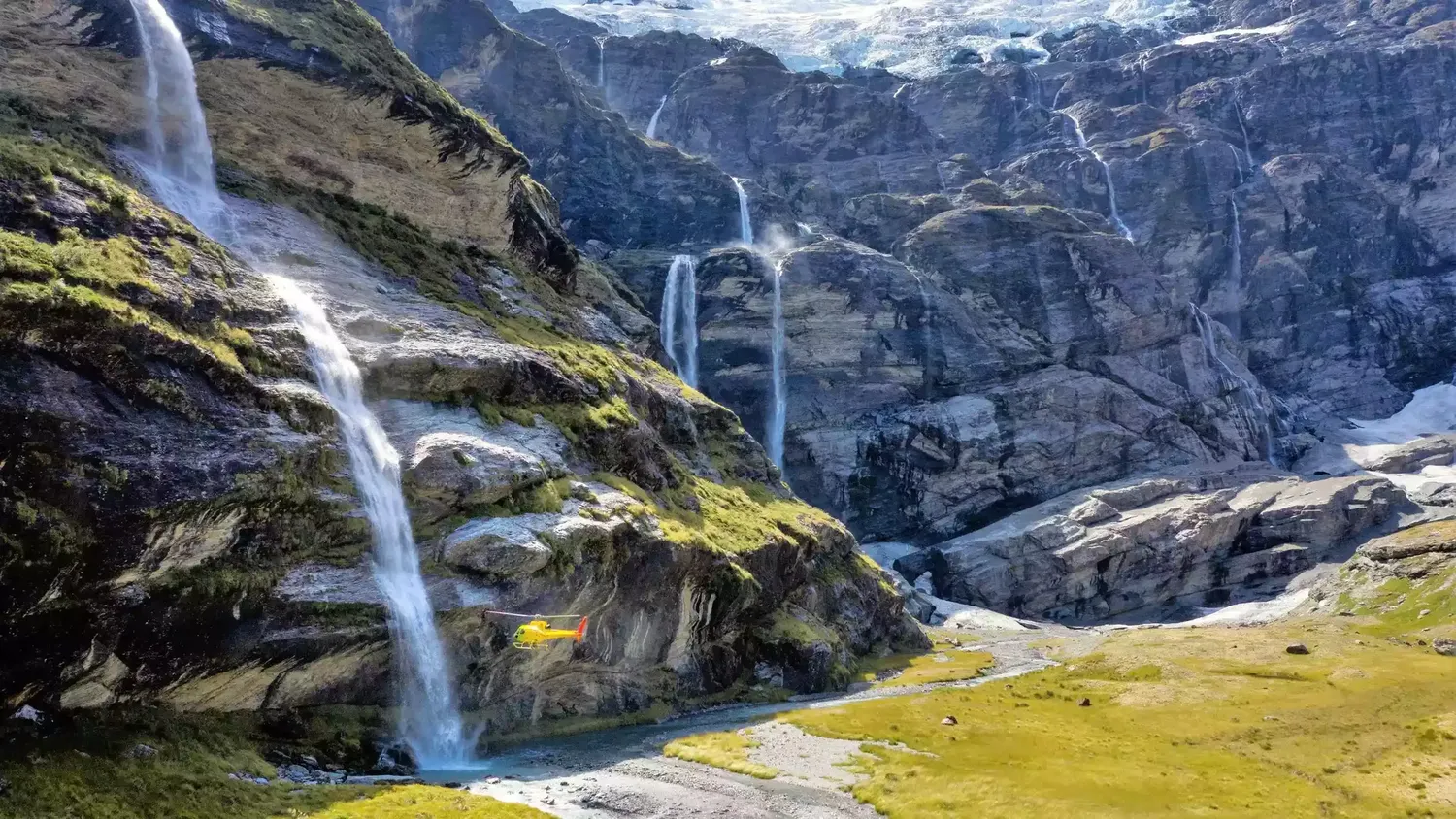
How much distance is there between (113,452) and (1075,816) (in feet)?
119

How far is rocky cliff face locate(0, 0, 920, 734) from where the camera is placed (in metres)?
29.8

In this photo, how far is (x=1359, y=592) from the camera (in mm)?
99500

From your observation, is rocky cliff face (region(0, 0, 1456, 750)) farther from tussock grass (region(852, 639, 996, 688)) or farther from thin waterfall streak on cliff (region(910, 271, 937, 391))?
tussock grass (region(852, 639, 996, 688))

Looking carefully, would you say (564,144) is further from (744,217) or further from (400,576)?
(400,576)

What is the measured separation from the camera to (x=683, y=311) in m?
131

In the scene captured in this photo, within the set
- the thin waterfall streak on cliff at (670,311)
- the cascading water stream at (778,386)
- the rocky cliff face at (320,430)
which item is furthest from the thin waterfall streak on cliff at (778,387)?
the rocky cliff face at (320,430)

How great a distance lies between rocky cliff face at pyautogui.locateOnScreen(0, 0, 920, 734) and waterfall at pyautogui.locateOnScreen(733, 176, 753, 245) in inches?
3073

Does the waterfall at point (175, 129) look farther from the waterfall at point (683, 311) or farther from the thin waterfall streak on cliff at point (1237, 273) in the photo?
the thin waterfall streak on cliff at point (1237, 273)

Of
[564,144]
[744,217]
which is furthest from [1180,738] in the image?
[564,144]

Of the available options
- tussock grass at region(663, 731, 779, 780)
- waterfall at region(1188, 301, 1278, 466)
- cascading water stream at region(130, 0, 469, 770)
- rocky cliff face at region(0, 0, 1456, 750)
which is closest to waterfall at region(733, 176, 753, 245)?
rocky cliff face at region(0, 0, 1456, 750)

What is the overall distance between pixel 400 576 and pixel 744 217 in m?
125

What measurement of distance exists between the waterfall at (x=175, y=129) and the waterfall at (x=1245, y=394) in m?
146

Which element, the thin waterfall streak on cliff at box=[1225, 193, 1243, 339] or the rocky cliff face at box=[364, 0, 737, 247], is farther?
the thin waterfall streak on cliff at box=[1225, 193, 1243, 339]

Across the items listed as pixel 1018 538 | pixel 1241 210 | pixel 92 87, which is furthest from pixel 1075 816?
pixel 1241 210
